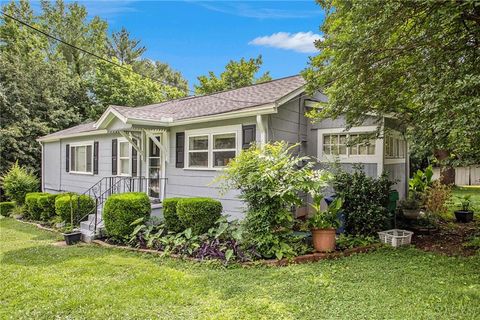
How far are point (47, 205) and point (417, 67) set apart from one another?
35.3ft

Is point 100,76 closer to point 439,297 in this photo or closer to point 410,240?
point 410,240

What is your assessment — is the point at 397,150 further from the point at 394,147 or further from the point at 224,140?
the point at 224,140

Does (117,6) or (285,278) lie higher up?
(117,6)

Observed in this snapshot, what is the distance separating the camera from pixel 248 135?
7.52m

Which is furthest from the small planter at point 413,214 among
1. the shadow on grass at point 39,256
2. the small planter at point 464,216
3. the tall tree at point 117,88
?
the tall tree at point 117,88

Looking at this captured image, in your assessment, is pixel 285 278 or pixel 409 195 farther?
pixel 409 195

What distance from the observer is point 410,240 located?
257 inches

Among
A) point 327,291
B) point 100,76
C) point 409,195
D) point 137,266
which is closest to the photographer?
point 327,291

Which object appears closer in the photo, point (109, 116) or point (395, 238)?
point (395, 238)

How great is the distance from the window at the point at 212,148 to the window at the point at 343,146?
2390 mm

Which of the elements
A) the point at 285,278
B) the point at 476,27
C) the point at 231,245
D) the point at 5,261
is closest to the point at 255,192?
the point at 231,245

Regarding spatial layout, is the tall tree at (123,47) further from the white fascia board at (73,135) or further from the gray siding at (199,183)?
the gray siding at (199,183)

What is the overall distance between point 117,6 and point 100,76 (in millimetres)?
12820

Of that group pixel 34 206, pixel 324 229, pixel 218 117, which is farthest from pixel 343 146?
pixel 34 206
